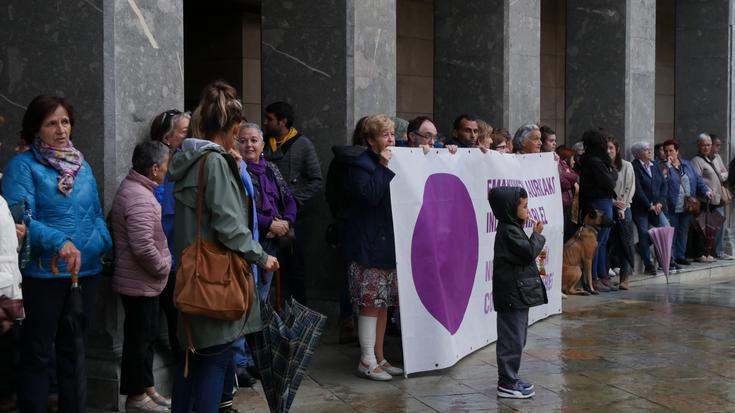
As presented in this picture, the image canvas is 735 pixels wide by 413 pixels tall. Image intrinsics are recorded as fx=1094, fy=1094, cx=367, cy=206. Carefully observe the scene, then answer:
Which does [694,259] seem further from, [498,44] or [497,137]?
[497,137]

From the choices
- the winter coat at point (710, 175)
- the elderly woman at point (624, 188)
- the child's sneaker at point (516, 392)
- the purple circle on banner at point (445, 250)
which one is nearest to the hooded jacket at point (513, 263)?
the child's sneaker at point (516, 392)

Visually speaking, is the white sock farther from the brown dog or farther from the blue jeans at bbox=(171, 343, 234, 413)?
the brown dog

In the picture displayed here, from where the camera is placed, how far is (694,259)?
1555cm

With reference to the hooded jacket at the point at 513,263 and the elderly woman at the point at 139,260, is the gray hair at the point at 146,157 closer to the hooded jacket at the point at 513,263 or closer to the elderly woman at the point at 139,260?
the elderly woman at the point at 139,260

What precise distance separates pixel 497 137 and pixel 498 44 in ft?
6.32

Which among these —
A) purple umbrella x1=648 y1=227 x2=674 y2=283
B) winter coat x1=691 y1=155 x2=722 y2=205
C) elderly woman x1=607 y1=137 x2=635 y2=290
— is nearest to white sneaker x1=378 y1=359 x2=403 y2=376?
elderly woman x1=607 y1=137 x2=635 y2=290

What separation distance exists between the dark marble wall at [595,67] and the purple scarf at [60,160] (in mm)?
9577

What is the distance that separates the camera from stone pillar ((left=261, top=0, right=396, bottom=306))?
9.18 meters

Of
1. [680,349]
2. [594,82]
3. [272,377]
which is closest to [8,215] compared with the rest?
[272,377]

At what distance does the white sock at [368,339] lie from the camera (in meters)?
7.34

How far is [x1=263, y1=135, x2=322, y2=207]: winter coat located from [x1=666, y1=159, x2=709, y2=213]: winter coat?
7317 millimetres

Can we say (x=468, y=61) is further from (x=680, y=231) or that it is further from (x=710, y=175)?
(x=710, y=175)

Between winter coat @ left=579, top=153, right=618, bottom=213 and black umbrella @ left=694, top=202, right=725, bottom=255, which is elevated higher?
winter coat @ left=579, top=153, right=618, bottom=213

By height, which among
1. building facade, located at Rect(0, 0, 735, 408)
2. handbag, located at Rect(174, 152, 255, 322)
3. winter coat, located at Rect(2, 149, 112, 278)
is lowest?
handbag, located at Rect(174, 152, 255, 322)
